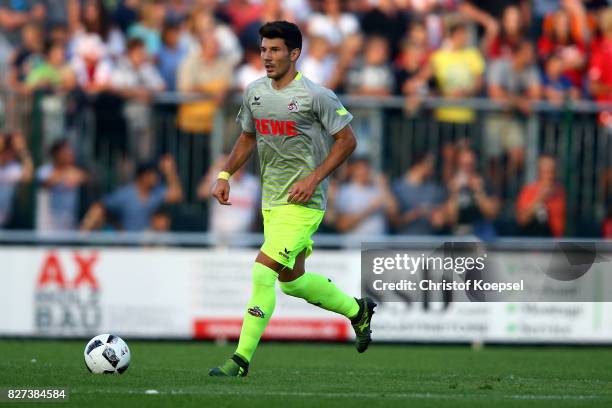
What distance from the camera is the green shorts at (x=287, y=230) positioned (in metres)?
9.75

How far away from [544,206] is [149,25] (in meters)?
6.40

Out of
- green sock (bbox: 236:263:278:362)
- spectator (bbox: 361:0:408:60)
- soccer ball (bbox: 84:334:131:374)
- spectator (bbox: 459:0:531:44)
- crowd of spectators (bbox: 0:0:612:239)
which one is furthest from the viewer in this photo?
spectator (bbox: 459:0:531:44)

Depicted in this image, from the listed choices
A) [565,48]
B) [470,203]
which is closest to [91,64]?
[470,203]

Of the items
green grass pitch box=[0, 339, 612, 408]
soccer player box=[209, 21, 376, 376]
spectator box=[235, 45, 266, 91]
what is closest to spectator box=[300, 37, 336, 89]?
spectator box=[235, 45, 266, 91]

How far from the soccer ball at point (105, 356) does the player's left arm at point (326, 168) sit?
1788 millimetres

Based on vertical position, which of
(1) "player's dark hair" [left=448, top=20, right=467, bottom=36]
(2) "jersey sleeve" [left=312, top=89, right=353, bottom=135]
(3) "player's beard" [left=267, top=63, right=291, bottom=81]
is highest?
(1) "player's dark hair" [left=448, top=20, right=467, bottom=36]

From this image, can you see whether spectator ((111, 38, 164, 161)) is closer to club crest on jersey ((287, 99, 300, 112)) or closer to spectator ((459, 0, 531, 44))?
spectator ((459, 0, 531, 44))

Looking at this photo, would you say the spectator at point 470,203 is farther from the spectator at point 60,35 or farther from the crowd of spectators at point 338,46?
the spectator at point 60,35

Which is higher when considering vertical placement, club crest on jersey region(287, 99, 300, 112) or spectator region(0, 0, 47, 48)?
spectator region(0, 0, 47, 48)

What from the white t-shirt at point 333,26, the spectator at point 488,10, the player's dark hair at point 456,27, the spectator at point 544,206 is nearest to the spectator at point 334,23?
the white t-shirt at point 333,26

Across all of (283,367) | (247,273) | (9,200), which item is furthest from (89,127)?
(283,367)

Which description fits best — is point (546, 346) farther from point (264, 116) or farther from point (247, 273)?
point (264, 116)

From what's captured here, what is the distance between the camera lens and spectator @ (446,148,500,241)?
16.7 metres

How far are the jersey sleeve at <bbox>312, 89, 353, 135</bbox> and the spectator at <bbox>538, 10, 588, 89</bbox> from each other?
9.29 m
